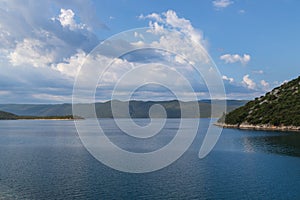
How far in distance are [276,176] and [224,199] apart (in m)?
19.8

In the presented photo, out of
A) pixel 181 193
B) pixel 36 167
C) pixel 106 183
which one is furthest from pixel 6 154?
pixel 181 193

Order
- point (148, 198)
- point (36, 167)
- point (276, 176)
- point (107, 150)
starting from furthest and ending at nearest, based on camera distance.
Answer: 1. point (107, 150)
2. point (36, 167)
3. point (276, 176)
4. point (148, 198)

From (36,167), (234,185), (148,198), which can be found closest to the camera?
(148,198)

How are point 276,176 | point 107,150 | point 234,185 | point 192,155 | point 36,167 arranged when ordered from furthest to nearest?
point 107,150 → point 192,155 → point 36,167 → point 276,176 → point 234,185

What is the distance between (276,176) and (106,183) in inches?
1280

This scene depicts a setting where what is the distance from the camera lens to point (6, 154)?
3536 inches

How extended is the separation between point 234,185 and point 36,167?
138 feet

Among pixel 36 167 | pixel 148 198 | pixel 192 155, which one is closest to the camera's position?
pixel 148 198

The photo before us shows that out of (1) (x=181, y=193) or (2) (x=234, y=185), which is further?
(2) (x=234, y=185)

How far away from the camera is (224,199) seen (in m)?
46.4

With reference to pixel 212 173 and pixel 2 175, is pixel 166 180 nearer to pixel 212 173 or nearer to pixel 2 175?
pixel 212 173

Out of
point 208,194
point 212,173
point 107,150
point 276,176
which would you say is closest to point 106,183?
point 208,194

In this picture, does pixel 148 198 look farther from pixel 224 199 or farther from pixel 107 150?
pixel 107 150

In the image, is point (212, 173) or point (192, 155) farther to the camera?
point (192, 155)
